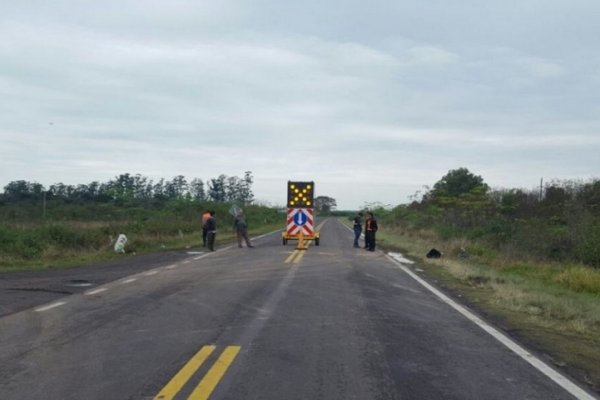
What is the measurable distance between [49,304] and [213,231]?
55.5 feet

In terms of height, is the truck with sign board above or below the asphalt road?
above

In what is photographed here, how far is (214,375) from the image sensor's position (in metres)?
6.92

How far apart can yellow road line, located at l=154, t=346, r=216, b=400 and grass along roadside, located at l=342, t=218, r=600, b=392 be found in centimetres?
401

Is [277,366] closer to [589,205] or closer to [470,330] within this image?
[470,330]

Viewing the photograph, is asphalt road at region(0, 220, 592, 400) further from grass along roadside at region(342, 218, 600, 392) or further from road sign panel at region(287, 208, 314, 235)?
road sign panel at region(287, 208, 314, 235)

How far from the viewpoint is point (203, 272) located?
18.5 m

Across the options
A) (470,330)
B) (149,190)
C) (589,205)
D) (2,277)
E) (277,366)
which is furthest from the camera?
(149,190)

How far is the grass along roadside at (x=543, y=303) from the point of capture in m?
8.80

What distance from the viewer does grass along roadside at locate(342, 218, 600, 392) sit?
28.9 ft

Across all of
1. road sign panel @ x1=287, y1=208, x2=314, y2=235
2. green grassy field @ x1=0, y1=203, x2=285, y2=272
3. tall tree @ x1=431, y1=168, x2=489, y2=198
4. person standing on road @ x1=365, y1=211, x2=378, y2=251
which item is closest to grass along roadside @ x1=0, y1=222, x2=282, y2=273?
green grassy field @ x1=0, y1=203, x2=285, y2=272

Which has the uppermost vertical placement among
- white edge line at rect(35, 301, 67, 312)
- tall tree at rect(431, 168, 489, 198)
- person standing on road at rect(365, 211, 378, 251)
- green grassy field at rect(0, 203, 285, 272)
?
tall tree at rect(431, 168, 489, 198)

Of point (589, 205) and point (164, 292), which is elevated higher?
point (589, 205)

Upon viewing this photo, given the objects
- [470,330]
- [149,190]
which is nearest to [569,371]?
[470,330]

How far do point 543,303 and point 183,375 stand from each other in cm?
855
